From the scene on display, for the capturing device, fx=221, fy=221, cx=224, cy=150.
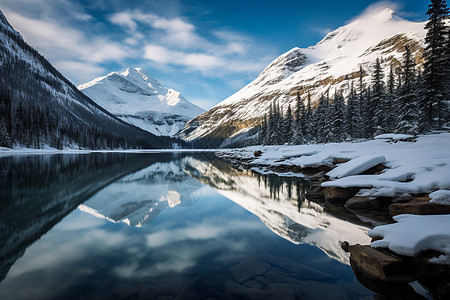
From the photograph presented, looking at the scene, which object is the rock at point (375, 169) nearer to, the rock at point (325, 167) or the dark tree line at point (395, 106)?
the rock at point (325, 167)

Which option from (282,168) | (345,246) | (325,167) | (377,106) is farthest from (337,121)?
(345,246)

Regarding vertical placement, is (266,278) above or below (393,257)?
below

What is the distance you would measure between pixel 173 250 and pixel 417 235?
18.7 feet

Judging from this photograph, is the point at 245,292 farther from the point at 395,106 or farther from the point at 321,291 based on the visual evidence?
the point at 395,106

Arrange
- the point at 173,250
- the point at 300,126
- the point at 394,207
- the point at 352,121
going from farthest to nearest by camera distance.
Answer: the point at 300,126 → the point at 352,121 → the point at 394,207 → the point at 173,250

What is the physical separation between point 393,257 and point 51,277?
7.00 metres

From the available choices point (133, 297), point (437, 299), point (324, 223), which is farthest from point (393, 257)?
point (133, 297)

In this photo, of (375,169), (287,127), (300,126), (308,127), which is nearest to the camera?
(375,169)

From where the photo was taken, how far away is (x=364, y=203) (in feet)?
29.7

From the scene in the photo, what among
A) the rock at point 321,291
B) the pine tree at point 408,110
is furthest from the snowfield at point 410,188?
the pine tree at point 408,110

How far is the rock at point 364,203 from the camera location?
888 cm

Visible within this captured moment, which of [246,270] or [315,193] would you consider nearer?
[246,270]

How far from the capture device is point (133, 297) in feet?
13.1

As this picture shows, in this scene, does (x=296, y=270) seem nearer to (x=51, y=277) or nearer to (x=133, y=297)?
(x=133, y=297)
